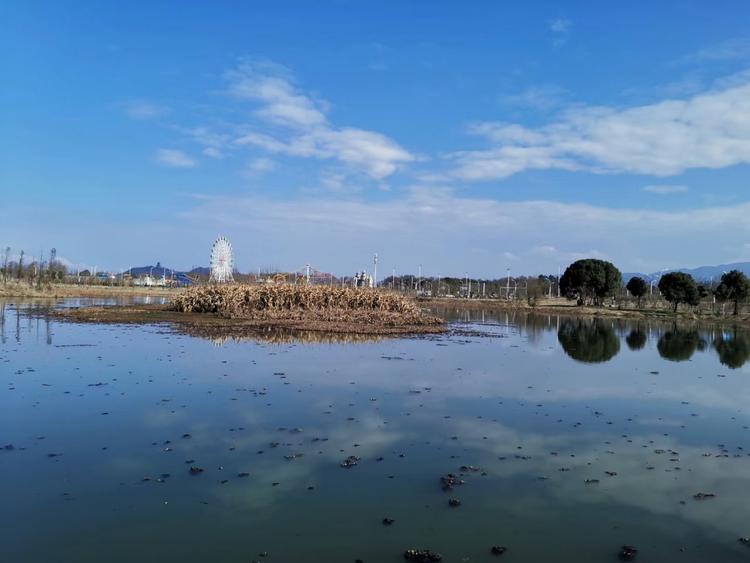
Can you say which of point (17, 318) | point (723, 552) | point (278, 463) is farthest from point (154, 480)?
point (17, 318)

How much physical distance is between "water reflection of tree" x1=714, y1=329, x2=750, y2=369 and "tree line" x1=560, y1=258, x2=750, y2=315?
14.0 m

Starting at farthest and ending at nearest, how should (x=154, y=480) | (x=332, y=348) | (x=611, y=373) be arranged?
(x=332, y=348) → (x=611, y=373) → (x=154, y=480)

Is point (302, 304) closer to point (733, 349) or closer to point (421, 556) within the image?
point (733, 349)

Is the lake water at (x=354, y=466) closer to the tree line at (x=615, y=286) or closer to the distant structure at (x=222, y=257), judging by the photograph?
the tree line at (x=615, y=286)

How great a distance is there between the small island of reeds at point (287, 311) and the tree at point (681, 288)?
25.7m

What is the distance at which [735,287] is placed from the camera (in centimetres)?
4159

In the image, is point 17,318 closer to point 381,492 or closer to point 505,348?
point 505,348

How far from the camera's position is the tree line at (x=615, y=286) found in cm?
4498

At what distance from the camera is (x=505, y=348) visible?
1942 centimetres

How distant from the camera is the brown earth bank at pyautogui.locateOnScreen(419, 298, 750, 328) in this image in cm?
4172

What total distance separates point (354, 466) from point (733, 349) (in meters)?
21.5

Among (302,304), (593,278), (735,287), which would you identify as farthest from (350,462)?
(593,278)

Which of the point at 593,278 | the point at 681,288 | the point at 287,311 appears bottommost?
the point at 287,311

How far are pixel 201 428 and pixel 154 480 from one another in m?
1.87
